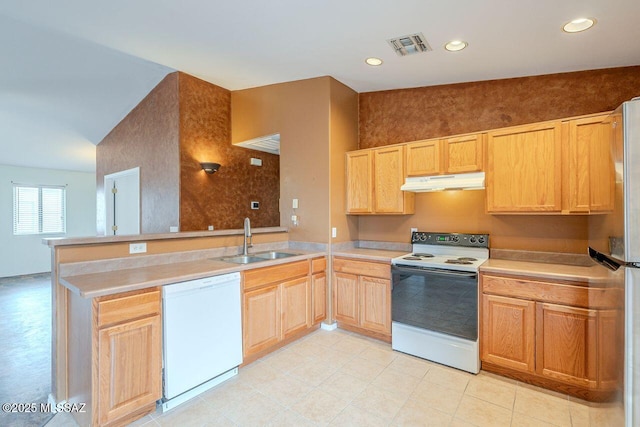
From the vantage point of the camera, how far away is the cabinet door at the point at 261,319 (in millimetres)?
2590

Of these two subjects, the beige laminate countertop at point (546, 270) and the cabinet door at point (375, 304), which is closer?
the beige laminate countertop at point (546, 270)

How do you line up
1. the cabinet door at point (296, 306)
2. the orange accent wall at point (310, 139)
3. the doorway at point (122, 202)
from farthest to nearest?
the doorway at point (122, 202) → the orange accent wall at point (310, 139) → the cabinet door at point (296, 306)

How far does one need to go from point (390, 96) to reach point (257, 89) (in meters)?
1.81

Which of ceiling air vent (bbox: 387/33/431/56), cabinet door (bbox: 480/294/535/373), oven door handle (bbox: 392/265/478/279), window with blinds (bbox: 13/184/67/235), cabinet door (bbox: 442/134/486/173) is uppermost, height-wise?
ceiling air vent (bbox: 387/33/431/56)

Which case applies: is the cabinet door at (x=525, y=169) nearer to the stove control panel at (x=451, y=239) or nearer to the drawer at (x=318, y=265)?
the stove control panel at (x=451, y=239)

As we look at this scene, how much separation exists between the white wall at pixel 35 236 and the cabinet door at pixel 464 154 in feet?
29.2

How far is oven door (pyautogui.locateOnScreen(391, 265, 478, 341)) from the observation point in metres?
2.52

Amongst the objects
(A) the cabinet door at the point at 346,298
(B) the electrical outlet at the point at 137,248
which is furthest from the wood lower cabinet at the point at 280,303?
(B) the electrical outlet at the point at 137,248

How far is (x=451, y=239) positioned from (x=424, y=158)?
0.90 meters

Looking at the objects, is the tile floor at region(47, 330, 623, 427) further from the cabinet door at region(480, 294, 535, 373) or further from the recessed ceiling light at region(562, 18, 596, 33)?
the recessed ceiling light at region(562, 18, 596, 33)

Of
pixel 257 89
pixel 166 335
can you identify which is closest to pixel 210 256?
pixel 166 335

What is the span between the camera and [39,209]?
7184mm

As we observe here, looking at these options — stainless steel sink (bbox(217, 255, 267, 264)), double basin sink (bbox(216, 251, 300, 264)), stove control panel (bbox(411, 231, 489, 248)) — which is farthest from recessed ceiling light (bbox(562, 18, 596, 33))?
stainless steel sink (bbox(217, 255, 267, 264))

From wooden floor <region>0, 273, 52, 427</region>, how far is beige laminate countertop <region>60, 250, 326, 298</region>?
100 centimetres
